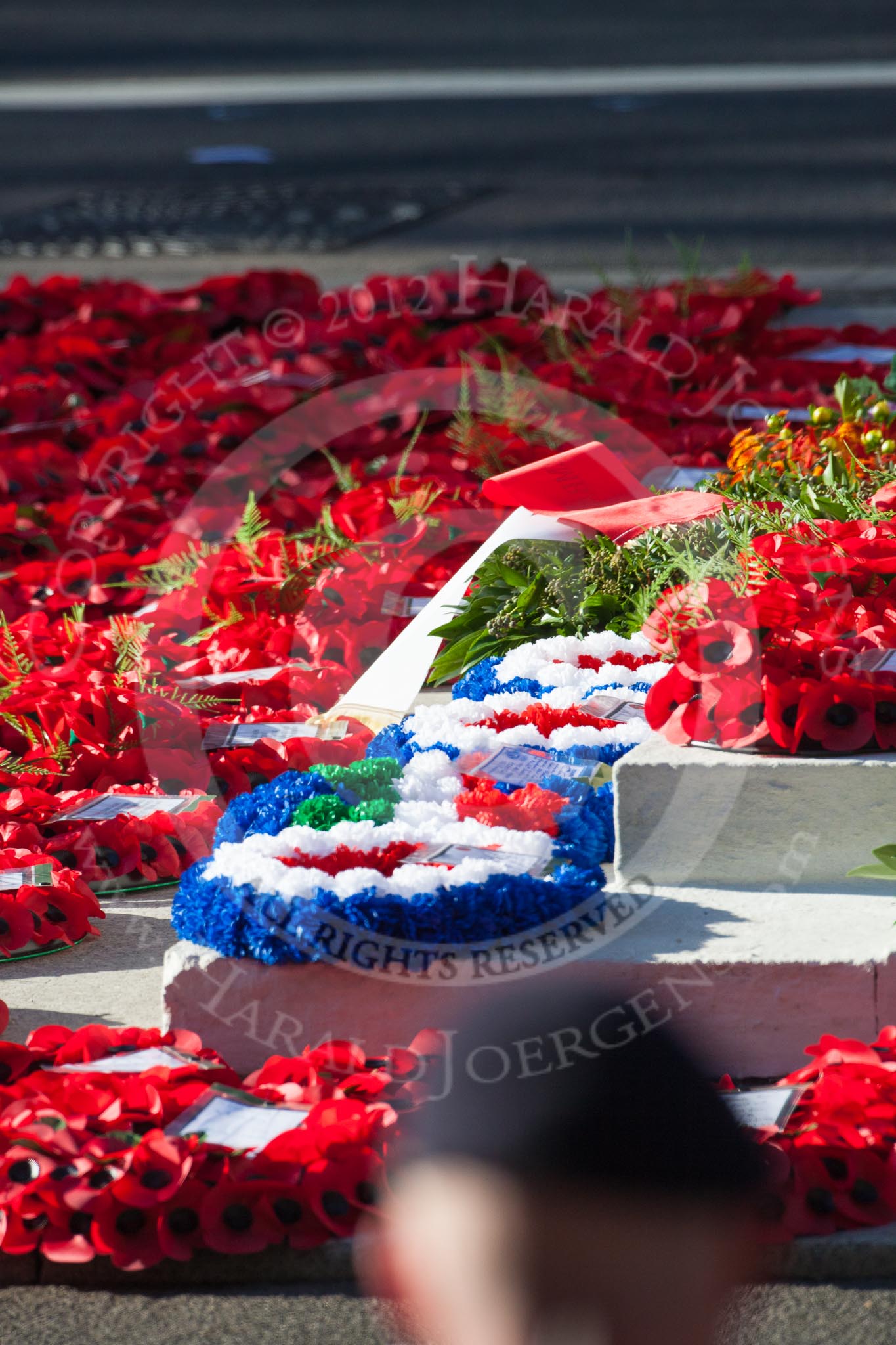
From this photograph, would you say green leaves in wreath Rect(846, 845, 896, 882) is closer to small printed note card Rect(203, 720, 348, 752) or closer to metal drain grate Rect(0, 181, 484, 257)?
small printed note card Rect(203, 720, 348, 752)

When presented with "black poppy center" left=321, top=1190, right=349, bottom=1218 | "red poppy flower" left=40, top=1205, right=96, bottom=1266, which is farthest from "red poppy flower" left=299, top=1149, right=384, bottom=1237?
"red poppy flower" left=40, top=1205, right=96, bottom=1266

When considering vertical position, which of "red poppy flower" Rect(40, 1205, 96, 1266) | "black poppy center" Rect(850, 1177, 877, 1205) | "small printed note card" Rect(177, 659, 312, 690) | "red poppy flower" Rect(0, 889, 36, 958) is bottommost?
"black poppy center" Rect(850, 1177, 877, 1205)

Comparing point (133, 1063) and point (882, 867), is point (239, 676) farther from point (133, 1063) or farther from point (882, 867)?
point (882, 867)

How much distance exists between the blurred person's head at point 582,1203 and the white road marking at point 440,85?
39.0ft

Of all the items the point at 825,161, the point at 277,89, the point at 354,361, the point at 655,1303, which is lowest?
the point at 655,1303

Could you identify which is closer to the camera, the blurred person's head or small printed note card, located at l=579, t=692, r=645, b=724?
the blurred person's head

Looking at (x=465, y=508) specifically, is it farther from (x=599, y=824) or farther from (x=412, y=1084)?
(x=412, y=1084)

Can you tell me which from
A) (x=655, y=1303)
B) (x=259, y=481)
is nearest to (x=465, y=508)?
(x=259, y=481)

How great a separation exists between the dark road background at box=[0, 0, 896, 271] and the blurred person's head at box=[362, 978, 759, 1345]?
223 inches

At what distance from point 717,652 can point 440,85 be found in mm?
11291

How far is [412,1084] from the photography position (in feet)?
7.31

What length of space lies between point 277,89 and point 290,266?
19.4 ft

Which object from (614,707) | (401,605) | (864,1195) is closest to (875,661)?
(614,707)

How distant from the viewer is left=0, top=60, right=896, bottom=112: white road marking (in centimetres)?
1236
